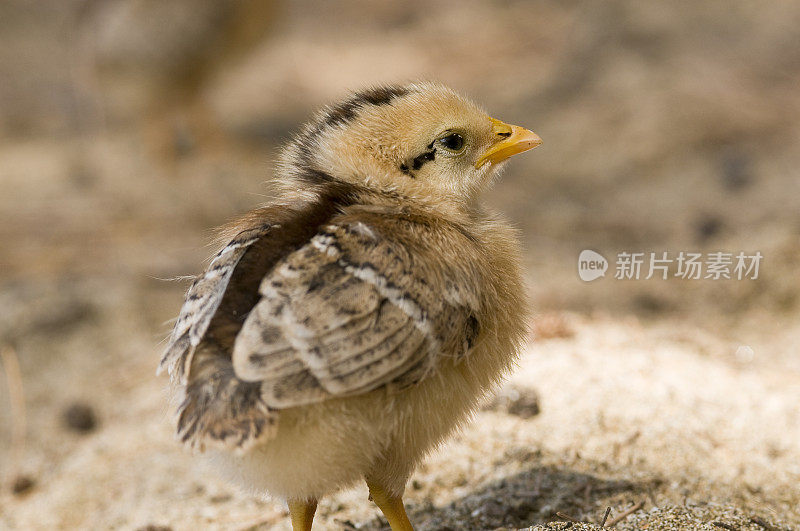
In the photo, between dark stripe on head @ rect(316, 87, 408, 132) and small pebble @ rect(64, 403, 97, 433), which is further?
small pebble @ rect(64, 403, 97, 433)

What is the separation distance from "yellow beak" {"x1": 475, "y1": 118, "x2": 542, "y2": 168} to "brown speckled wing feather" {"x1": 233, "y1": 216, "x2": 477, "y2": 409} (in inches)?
21.1

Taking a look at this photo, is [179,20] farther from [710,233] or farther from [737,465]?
[737,465]

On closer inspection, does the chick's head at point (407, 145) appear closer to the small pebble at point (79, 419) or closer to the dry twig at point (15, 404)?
the small pebble at point (79, 419)

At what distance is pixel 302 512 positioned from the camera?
6.10ft

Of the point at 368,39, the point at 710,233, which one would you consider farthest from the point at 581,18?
the point at 710,233

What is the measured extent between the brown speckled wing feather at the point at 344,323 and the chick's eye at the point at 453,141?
1.37ft

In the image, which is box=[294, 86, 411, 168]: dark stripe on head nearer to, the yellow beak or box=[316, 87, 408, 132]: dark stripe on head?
box=[316, 87, 408, 132]: dark stripe on head

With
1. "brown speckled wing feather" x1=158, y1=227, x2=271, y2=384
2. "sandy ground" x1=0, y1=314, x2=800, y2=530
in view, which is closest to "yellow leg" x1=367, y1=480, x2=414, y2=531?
"sandy ground" x1=0, y1=314, x2=800, y2=530

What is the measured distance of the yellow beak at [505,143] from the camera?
2078mm

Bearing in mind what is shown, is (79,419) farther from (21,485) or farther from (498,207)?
(498,207)

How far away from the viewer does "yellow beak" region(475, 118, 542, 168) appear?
208cm

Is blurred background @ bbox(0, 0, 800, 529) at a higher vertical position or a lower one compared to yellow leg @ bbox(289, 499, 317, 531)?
higher

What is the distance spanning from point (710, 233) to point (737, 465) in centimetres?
237

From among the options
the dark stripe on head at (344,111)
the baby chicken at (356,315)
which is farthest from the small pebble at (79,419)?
the dark stripe on head at (344,111)
